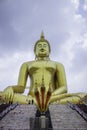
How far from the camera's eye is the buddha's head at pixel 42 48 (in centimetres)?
1555

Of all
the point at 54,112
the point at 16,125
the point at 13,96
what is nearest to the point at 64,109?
the point at 54,112

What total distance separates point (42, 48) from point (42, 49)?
0.07 m

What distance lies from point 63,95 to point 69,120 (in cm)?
526

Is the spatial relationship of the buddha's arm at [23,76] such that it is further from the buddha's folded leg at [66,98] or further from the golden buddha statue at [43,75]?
the buddha's folded leg at [66,98]

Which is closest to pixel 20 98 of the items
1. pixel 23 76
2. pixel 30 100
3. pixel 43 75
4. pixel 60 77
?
pixel 30 100

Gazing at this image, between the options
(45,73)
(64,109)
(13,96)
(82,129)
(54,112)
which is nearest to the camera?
(82,129)

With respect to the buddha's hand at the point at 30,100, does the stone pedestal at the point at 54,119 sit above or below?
below

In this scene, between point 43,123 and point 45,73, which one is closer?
point 43,123

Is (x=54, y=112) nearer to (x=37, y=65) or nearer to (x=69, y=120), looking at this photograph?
(x=69, y=120)

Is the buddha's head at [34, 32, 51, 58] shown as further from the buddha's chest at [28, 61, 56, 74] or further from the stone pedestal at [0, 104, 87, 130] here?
the stone pedestal at [0, 104, 87, 130]

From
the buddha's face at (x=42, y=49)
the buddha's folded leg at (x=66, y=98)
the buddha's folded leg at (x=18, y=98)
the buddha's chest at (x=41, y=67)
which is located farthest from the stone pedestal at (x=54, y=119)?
the buddha's face at (x=42, y=49)

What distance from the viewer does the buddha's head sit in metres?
15.5

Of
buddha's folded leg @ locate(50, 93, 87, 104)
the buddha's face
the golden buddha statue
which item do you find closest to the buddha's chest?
the golden buddha statue

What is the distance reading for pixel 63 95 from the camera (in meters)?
13.5
